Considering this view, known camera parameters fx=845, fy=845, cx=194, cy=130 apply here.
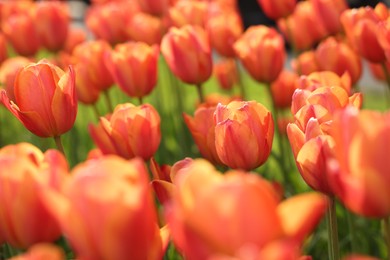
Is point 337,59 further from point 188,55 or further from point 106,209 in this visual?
point 106,209

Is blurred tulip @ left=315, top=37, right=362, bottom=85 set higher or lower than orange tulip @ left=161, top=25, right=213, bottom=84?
lower

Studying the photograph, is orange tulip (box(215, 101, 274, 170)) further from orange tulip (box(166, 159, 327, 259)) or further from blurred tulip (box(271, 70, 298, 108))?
blurred tulip (box(271, 70, 298, 108))

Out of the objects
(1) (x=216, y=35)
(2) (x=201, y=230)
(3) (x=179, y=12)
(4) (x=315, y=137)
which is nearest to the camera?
(2) (x=201, y=230)

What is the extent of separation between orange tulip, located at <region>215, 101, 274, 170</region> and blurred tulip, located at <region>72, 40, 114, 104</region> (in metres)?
0.82

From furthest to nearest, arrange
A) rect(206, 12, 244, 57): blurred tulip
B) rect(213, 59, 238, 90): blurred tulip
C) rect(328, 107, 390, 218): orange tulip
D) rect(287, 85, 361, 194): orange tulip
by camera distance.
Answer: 1. rect(213, 59, 238, 90): blurred tulip
2. rect(206, 12, 244, 57): blurred tulip
3. rect(287, 85, 361, 194): orange tulip
4. rect(328, 107, 390, 218): orange tulip

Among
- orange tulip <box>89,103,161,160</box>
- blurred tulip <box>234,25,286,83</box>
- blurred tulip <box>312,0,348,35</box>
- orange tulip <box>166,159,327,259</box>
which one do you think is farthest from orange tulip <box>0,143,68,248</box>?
blurred tulip <box>312,0,348,35</box>

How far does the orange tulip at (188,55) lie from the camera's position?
1782mm

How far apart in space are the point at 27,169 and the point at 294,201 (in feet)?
0.86

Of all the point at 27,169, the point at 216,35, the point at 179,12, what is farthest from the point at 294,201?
the point at 179,12

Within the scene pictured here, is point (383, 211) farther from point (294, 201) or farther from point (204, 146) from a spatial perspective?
point (204, 146)

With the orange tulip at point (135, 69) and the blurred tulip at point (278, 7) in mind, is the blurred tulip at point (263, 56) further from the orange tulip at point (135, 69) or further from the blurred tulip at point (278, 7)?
the blurred tulip at point (278, 7)

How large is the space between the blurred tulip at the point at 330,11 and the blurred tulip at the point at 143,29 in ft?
1.73

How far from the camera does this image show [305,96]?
1.19 metres

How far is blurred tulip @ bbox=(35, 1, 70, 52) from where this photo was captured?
240 cm
